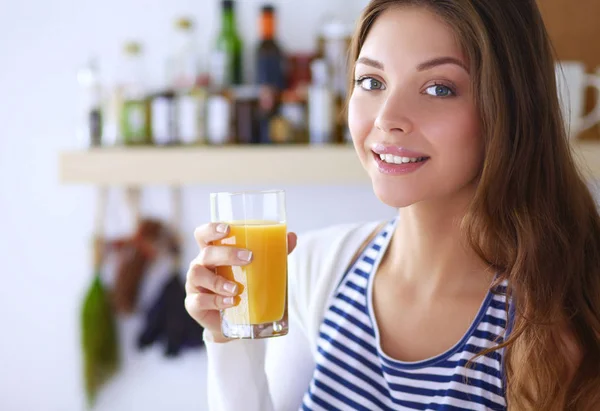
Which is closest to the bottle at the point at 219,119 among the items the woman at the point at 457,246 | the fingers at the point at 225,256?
the woman at the point at 457,246

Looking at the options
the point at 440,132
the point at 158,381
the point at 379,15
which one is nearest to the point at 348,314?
the point at 440,132

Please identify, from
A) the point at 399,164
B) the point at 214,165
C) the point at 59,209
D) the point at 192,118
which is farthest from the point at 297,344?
the point at 59,209

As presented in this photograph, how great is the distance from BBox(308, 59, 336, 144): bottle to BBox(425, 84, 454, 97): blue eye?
37.8 inches

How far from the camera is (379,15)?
41.5 inches

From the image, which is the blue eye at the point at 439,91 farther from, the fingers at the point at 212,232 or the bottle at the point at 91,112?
the bottle at the point at 91,112

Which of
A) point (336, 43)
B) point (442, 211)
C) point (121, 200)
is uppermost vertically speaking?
point (336, 43)

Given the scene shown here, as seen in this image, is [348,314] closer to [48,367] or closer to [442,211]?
[442,211]

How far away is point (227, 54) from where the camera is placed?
207cm

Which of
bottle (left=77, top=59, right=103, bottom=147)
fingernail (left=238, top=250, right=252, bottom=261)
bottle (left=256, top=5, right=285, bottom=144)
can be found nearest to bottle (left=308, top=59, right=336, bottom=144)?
bottle (left=256, top=5, right=285, bottom=144)

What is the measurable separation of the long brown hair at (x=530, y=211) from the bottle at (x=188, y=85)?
38.8 inches

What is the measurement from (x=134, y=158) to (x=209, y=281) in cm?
111

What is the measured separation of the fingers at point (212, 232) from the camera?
919 millimetres

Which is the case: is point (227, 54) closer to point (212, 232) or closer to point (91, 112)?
point (91, 112)

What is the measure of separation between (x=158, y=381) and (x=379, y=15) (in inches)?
61.7
